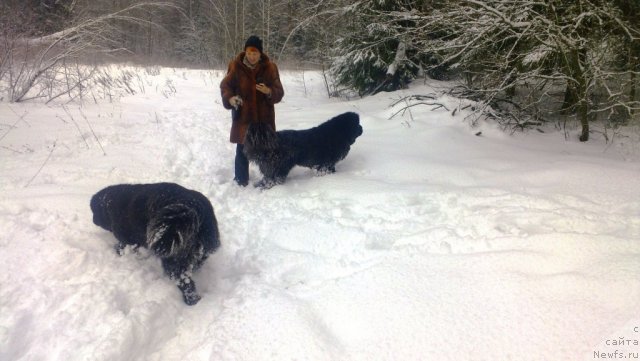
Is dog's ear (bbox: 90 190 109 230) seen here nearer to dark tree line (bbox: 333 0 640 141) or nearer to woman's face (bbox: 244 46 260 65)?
woman's face (bbox: 244 46 260 65)

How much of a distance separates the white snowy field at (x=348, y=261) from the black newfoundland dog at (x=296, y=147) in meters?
0.21

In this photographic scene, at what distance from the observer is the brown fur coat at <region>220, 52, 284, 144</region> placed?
4574mm

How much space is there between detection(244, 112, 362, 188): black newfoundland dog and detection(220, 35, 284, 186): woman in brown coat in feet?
0.78

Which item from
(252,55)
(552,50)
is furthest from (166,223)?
(552,50)

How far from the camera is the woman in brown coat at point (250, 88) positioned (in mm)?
4496

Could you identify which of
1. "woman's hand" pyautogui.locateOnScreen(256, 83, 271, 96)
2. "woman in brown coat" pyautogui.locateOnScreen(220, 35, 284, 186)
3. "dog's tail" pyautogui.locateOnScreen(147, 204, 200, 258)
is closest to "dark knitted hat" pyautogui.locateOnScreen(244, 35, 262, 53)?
"woman in brown coat" pyautogui.locateOnScreen(220, 35, 284, 186)

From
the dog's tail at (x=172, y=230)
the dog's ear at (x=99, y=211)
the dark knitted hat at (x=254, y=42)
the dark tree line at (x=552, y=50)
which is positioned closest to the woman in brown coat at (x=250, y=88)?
the dark knitted hat at (x=254, y=42)

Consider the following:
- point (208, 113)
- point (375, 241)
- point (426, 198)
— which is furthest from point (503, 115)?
point (208, 113)

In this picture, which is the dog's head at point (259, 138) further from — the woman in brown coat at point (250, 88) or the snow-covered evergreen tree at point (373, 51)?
the snow-covered evergreen tree at point (373, 51)

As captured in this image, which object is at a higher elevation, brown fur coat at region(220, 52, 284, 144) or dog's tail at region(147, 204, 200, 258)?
brown fur coat at region(220, 52, 284, 144)

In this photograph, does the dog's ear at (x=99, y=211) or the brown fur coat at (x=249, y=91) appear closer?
the dog's ear at (x=99, y=211)

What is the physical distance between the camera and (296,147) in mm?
4844

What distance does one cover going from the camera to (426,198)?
399cm

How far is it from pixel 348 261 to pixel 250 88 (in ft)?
8.30
